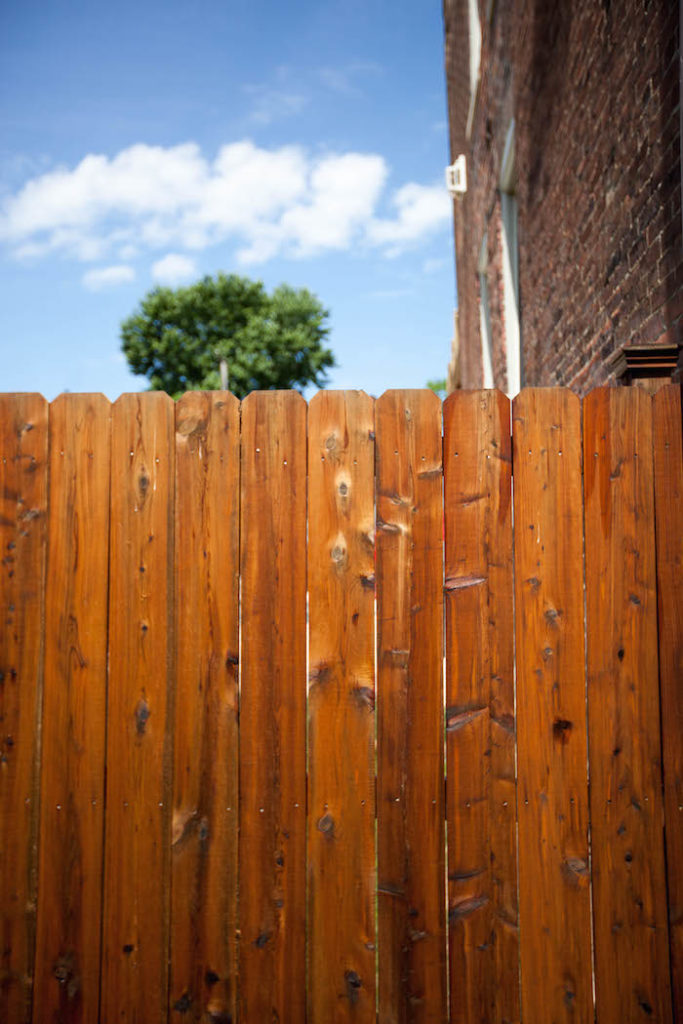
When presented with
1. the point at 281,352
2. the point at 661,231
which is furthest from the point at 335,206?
the point at 661,231

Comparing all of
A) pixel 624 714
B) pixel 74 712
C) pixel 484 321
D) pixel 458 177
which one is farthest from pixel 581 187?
pixel 458 177

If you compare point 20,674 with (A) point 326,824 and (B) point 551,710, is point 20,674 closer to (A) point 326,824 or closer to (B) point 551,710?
(A) point 326,824

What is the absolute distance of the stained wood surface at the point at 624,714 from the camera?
2164 millimetres

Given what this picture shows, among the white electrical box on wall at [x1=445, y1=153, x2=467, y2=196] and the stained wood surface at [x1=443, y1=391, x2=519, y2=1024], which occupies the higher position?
the white electrical box on wall at [x1=445, y1=153, x2=467, y2=196]

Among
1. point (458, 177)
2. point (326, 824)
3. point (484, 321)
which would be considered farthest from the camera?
point (458, 177)

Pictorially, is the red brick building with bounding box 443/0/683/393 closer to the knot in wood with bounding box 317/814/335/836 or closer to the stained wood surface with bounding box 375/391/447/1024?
the stained wood surface with bounding box 375/391/447/1024

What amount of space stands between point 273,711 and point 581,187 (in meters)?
3.48

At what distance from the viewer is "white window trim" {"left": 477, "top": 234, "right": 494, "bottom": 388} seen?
902 centimetres

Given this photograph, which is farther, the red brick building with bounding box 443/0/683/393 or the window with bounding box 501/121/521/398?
the window with bounding box 501/121/521/398

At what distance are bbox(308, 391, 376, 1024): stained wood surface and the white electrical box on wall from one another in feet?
32.0

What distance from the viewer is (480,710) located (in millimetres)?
2205

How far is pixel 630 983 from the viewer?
216 centimetres

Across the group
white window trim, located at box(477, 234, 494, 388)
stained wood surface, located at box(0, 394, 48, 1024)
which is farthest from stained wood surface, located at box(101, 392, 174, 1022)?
white window trim, located at box(477, 234, 494, 388)

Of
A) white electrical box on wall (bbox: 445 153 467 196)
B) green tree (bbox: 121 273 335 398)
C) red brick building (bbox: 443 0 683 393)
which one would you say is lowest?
red brick building (bbox: 443 0 683 393)
